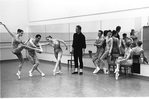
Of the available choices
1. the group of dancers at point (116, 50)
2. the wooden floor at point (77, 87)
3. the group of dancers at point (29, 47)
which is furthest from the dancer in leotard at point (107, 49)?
the group of dancers at point (29, 47)

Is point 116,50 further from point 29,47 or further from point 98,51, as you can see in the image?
point 29,47

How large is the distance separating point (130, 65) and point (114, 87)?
148cm

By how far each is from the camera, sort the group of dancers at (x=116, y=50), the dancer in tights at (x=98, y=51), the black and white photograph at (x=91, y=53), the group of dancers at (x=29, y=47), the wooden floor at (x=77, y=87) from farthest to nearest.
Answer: the dancer in tights at (x=98, y=51) < the group of dancers at (x=29, y=47) < the group of dancers at (x=116, y=50) < the black and white photograph at (x=91, y=53) < the wooden floor at (x=77, y=87)

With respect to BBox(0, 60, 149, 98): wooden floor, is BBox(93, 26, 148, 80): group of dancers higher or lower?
higher

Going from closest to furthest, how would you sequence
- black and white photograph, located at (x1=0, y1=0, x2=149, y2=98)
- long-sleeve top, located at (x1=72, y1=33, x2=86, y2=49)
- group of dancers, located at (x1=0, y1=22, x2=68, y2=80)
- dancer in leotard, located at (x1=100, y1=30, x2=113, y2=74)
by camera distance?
black and white photograph, located at (x1=0, y1=0, x2=149, y2=98) < group of dancers, located at (x1=0, y1=22, x2=68, y2=80) < dancer in leotard, located at (x1=100, y1=30, x2=113, y2=74) < long-sleeve top, located at (x1=72, y1=33, x2=86, y2=49)

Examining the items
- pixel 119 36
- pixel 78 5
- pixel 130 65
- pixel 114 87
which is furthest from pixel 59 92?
pixel 78 5

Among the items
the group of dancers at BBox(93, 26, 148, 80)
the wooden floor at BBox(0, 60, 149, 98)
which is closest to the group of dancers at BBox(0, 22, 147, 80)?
the group of dancers at BBox(93, 26, 148, 80)

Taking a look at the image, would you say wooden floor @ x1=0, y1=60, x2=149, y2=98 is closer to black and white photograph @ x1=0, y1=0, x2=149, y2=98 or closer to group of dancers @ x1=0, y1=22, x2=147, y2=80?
black and white photograph @ x1=0, y1=0, x2=149, y2=98

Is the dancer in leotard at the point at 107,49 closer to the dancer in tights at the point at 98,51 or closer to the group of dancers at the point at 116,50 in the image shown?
the group of dancers at the point at 116,50

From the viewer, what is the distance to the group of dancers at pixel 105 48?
7307 mm

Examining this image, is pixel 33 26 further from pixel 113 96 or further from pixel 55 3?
pixel 113 96

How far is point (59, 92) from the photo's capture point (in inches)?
220

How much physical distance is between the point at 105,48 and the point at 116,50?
652 millimetres

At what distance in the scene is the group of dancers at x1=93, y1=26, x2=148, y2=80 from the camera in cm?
727
